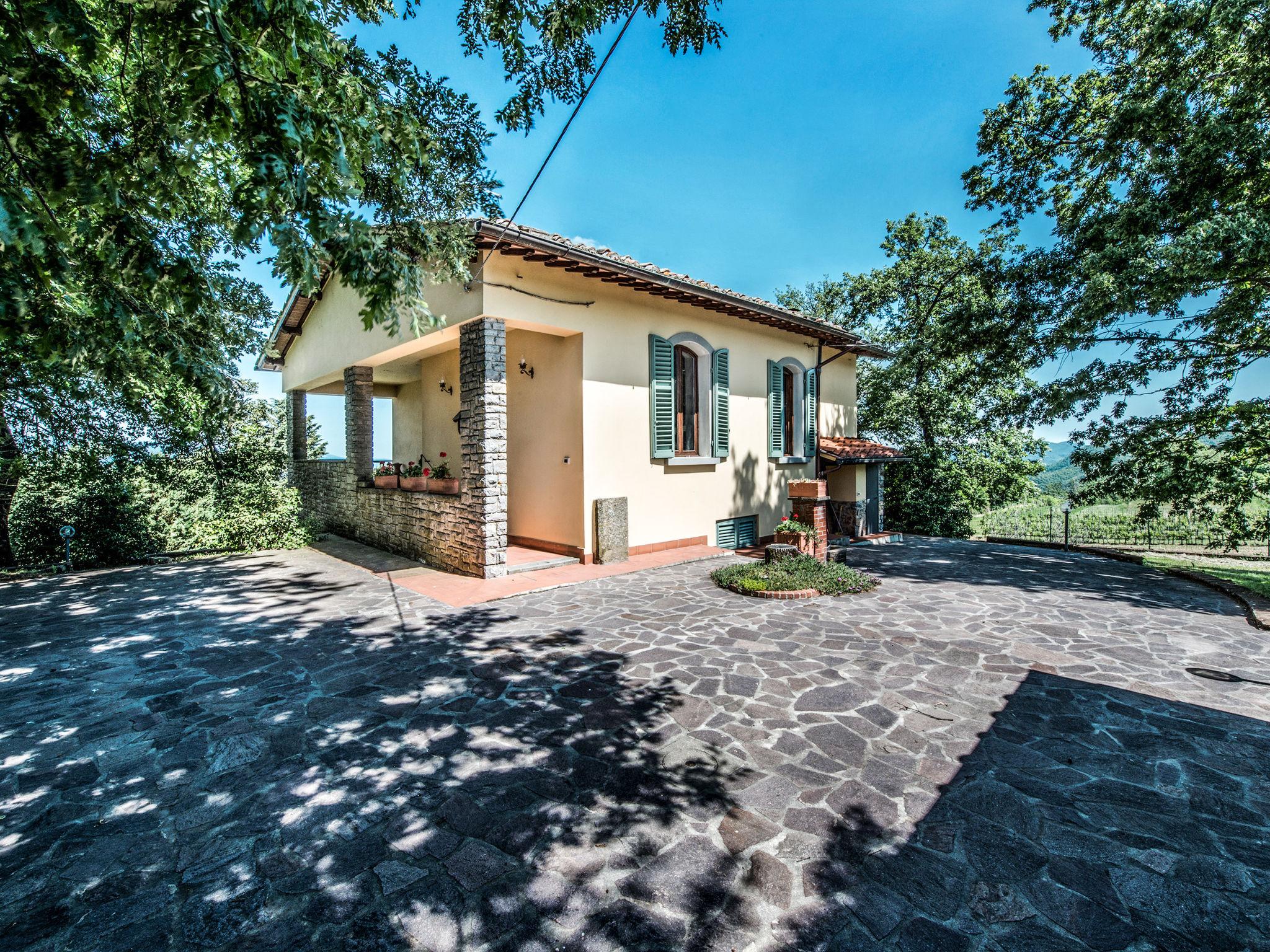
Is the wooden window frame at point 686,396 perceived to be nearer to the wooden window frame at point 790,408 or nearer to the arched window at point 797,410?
the arched window at point 797,410

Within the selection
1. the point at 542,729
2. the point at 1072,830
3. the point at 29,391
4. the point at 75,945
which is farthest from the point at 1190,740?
the point at 29,391

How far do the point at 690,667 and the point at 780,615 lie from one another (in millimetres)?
1859

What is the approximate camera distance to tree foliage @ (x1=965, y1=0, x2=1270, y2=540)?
7148 mm

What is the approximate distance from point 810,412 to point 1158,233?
6042 mm

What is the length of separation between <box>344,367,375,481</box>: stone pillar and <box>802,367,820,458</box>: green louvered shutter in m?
9.47

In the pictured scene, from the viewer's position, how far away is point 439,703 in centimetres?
376

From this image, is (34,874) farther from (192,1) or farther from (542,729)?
(192,1)

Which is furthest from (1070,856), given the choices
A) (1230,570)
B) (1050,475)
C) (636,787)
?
→ (1050,475)

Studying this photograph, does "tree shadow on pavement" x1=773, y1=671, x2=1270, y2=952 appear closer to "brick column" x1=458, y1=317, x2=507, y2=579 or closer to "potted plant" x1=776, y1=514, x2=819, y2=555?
"potted plant" x1=776, y1=514, x2=819, y2=555

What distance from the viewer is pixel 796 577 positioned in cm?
709

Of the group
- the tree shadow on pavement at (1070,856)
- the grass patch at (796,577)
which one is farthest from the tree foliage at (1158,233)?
the tree shadow on pavement at (1070,856)

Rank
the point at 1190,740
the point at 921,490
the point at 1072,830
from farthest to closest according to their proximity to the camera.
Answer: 1. the point at 921,490
2. the point at 1190,740
3. the point at 1072,830

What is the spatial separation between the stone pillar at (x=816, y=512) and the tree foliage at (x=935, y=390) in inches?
209

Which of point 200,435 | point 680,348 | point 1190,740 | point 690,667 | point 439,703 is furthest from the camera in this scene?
point 200,435
